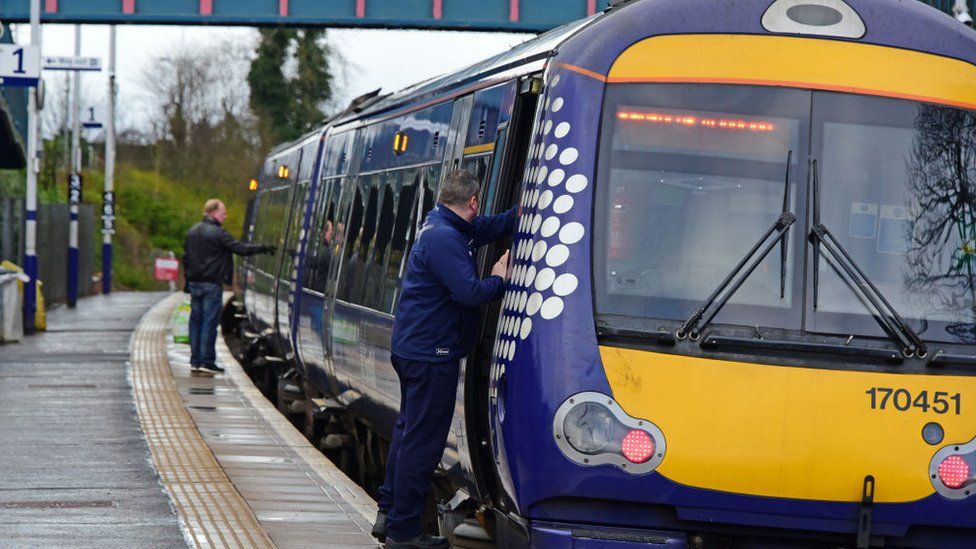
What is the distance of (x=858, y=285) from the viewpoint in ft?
21.5

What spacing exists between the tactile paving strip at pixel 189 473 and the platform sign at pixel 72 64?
342 inches

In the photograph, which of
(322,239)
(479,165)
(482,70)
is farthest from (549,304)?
(322,239)

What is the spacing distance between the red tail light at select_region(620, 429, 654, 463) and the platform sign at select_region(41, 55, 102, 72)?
21.3 meters

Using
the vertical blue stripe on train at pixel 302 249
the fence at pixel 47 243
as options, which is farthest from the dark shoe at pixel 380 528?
the fence at pixel 47 243

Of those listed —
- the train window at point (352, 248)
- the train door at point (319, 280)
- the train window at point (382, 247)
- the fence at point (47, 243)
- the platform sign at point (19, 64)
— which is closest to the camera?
the train window at point (382, 247)

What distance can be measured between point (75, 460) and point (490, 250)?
4.87 m

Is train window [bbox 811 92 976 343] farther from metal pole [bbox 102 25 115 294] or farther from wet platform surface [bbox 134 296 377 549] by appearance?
metal pole [bbox 102 25 115 294]

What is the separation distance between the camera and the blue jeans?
1822 centimetres

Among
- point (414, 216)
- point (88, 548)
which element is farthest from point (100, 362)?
point (88, 548)

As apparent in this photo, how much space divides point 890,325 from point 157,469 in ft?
19.4

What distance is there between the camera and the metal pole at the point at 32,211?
2522cm

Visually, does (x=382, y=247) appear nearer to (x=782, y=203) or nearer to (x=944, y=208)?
(x=782, y=203)

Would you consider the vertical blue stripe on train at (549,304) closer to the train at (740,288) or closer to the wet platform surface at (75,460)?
the train at (740,288)

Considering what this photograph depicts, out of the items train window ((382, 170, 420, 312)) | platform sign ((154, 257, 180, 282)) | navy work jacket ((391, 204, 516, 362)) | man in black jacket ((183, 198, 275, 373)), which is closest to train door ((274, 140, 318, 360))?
man in black jacket ((183, 198, 275, 373))
